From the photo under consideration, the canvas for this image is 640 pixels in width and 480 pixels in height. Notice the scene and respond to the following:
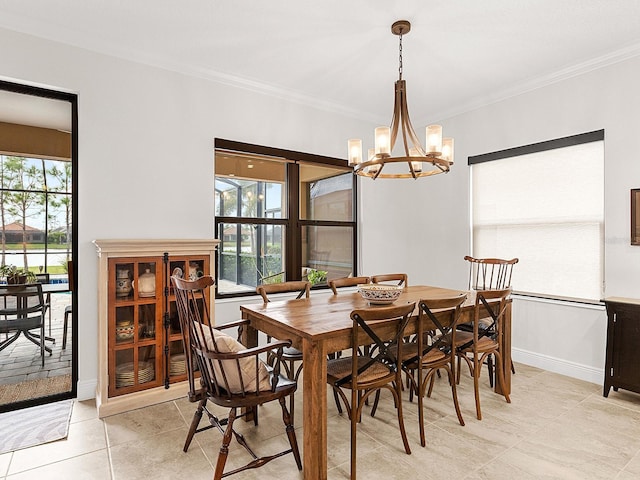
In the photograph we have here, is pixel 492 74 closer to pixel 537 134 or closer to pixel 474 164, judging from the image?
pixel 537 134

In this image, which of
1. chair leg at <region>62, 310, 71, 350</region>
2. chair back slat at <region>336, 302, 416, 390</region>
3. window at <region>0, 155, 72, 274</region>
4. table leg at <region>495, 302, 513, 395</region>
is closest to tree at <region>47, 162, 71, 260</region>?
window at <region>0, 155, 72, 274</region>

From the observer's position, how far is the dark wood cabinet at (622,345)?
2887mm

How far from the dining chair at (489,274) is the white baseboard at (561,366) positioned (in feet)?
0.82

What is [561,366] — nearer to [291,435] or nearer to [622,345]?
[622,345]

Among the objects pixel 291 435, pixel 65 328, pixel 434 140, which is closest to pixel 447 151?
pixel 434 140

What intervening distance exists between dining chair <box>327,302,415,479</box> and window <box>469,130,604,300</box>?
7.69 ft

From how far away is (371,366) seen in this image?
7.63ft

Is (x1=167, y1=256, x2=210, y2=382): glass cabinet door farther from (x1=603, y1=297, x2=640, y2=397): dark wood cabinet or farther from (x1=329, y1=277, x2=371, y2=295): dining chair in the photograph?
(x1=603, y1=297, x2=640, y2=397): dark wood cabinet

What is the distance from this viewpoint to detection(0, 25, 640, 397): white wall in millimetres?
3002

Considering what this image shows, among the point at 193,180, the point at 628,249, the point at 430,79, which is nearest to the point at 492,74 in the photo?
the point at 430,79

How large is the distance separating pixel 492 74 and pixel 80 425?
457 centimetres

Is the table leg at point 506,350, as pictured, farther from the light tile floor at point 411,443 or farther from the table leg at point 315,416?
the table leg at point 315,416

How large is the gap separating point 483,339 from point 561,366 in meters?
1.22

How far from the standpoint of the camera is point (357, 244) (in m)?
4.74
